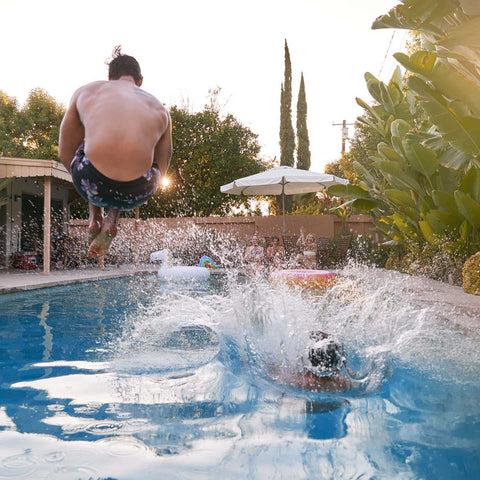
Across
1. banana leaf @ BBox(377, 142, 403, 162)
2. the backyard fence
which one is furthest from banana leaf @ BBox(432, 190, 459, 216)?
the backyard fence

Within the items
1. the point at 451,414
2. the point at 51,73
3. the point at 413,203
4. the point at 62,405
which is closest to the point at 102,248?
the point at 62,405

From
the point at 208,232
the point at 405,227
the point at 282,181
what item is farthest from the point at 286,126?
the point at 405,227

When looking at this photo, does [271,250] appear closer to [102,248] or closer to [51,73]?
[51,73]

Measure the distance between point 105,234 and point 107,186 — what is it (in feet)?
1.17

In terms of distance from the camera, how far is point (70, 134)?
2.73m

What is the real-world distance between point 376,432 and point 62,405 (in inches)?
77.6

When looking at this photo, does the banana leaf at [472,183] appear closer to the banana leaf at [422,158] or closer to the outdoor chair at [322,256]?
the banana leaf at [422,158]

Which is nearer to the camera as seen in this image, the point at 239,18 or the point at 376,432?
the point at 376,432

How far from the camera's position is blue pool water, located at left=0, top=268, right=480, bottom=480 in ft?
7.98

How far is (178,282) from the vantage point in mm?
11008

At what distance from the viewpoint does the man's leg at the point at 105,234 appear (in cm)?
284

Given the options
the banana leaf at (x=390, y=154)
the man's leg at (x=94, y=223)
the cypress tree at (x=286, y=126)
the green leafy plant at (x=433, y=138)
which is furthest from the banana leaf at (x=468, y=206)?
the cypress tree at (x=286, y=126)

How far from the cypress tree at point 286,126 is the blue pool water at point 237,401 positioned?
2055 centimetres

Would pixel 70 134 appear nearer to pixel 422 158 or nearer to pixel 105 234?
pixel 105 234
